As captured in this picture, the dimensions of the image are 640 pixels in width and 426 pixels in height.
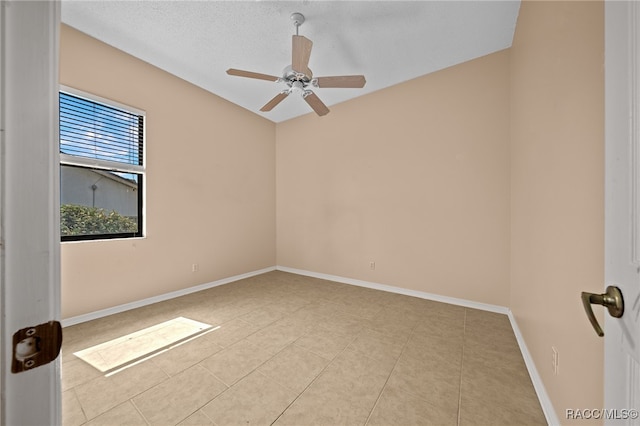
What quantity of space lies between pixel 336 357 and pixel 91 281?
2.66 meters

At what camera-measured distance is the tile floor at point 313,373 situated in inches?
56.6

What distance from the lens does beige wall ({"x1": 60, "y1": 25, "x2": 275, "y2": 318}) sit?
2568mm

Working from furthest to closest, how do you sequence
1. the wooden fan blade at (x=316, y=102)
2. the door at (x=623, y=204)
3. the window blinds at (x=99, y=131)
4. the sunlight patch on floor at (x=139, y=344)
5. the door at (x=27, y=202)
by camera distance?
1. the wooden fan blade at (x=316, y=102)
2. the window blinds at (x=99, y=131)
3. the sunlight patch on floor at (x=139, y=344)
4. the door at (x=623, y=204)
5. the door at (x=27, y=202)

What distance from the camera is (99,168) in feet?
8.84

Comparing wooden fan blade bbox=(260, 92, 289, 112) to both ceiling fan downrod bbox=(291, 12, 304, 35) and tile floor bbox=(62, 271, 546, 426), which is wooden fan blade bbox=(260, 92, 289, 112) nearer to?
ceiling fan downrod bbox=(291, 12, 304, 35)

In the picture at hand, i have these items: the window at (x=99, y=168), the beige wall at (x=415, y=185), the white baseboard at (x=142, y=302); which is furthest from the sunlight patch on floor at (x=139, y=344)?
the beige wall at (x=415, y=185)

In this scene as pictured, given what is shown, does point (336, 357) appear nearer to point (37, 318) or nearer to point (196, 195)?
point (37, 318)

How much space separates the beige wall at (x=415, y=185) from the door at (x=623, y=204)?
254 cm

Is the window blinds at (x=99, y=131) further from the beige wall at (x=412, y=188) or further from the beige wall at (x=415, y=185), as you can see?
the beige wall at (x=415, y=185)

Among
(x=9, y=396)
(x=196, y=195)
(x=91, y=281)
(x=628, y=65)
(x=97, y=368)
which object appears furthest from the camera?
(x=196, y=195)

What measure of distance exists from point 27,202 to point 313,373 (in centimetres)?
188

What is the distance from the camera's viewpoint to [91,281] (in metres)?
2.59

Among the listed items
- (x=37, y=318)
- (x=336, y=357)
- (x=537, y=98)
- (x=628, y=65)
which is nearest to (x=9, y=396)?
(x=37, y=318)

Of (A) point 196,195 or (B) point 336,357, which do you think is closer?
(B) point 336,357
